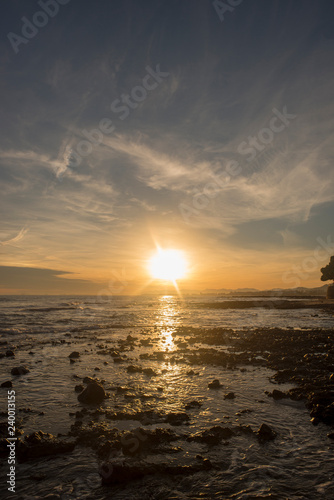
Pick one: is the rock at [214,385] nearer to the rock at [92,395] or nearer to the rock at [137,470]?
the rock at [92,395]

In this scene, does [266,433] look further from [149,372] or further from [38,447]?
[149,372]

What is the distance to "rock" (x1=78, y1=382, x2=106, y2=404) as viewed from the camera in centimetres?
1086

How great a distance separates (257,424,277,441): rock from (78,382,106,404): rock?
619 centimetres

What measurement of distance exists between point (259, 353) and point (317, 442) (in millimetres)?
12446

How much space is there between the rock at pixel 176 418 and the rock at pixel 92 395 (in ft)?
10.3

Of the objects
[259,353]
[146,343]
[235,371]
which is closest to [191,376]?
[235,371]

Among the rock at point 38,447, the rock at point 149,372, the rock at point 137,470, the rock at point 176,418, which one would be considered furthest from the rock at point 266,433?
the rock at point 149,372

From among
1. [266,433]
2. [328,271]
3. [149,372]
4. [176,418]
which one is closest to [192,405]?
[176,418]

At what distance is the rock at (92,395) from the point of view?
35.6 feet

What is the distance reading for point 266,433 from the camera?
8062mm

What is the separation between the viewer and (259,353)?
64.7 feet

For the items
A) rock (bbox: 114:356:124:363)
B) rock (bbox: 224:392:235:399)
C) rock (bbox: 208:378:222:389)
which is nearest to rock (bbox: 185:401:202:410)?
rock (bbox: 224:392:235:399)

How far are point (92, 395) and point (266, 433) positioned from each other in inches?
261

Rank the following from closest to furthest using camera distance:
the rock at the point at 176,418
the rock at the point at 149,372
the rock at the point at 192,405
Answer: the rock at the point at 176,418 → the rock at the point at 192,405 → the rock at the point at 149,372
